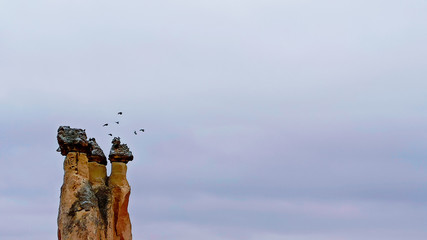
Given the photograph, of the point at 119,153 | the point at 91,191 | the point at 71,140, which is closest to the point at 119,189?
the point at 119,153

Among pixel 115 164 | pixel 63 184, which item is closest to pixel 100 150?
pixel 115 164

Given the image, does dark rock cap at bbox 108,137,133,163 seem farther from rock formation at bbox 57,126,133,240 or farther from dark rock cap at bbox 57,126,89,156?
dark rock cap at bbox 57,126,89,156

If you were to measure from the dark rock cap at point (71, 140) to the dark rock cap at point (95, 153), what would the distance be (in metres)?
2.23

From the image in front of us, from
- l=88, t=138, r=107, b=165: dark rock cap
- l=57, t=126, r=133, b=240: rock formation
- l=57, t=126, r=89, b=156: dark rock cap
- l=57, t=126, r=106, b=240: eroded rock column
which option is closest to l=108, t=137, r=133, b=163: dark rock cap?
l=57, t=126, r=133, b=240: rock formation

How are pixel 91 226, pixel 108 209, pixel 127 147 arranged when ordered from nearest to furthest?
pixel 91 226 → pixel 108 209 → pixel 127 147

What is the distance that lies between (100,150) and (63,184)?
405 cm

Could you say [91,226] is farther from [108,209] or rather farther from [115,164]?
[115,164]

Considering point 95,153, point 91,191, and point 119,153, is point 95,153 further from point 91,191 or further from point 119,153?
point 91,191

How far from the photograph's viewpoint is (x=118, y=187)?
4312cm

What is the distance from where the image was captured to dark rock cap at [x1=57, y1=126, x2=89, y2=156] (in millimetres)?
39938

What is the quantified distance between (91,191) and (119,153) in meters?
4.24

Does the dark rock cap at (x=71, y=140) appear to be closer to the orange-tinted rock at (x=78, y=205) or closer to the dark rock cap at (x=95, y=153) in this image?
the orange-tinted rock at (x=78, y=205)

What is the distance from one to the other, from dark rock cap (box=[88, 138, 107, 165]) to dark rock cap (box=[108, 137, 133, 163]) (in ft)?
1.62

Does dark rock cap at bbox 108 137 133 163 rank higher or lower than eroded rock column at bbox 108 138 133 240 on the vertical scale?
higher
